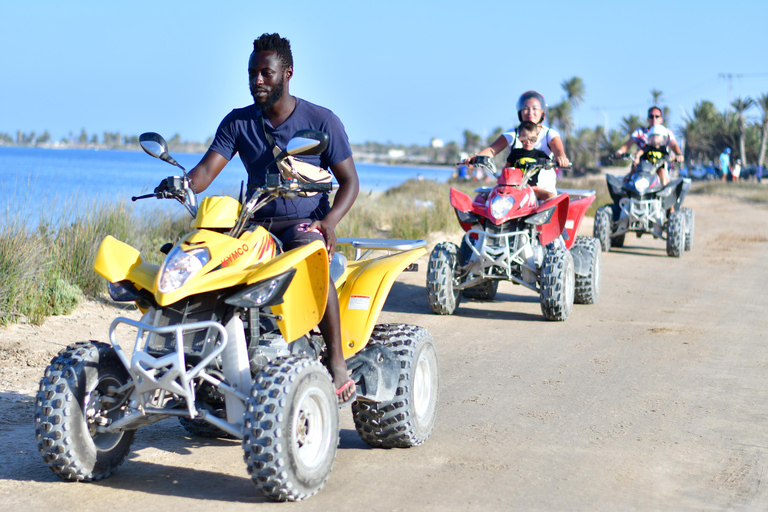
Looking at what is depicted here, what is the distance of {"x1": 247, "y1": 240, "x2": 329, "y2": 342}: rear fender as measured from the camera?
154 inches

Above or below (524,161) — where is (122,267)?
below

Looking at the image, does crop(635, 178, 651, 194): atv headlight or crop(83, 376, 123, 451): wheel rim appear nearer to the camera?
crop(83, 376, 123, 451): wheel rim

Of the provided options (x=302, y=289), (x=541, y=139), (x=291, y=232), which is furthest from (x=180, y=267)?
(x=541, y=139)

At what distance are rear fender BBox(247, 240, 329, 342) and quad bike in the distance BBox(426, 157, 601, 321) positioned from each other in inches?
185

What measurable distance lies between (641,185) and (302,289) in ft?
39.1

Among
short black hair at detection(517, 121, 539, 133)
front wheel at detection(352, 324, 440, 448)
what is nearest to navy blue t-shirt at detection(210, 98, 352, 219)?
front wheel at detection(352, 324, 440, 448)

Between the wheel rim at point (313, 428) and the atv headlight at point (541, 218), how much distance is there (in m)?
5.22

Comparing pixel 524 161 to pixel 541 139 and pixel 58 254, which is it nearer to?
pixel 541 139

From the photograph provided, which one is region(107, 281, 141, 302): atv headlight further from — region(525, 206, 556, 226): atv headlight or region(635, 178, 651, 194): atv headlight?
region(635, 178, 651, 194): atv headlight

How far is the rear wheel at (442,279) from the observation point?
8.88 m

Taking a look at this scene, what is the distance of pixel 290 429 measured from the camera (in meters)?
3.71

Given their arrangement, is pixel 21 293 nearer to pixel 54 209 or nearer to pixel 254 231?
pixel 54 209

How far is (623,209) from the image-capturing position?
15.2 metres

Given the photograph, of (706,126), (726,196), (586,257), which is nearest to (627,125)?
(706,126)
